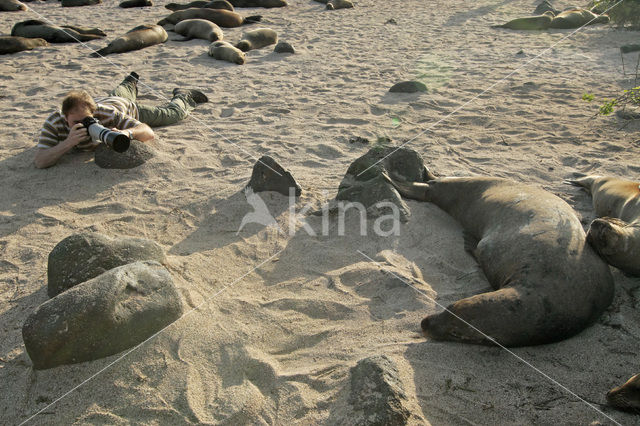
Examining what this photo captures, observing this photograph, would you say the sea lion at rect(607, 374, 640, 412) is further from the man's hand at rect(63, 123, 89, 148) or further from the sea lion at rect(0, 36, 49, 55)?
the sea lion at rect(0, 36, 49, 55)

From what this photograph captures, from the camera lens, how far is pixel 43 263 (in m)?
3.61

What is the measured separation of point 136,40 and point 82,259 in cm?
736

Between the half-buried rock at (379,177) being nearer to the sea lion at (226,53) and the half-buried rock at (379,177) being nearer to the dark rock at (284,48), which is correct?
the sea lion at (226,53)

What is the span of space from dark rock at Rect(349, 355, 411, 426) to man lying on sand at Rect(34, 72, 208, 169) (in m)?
3.56

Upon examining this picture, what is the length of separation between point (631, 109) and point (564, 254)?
4635 millimetres

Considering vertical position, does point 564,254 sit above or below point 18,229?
above

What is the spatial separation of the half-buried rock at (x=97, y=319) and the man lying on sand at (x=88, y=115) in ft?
8.12

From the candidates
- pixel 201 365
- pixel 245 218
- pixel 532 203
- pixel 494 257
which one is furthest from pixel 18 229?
pixel 532 203

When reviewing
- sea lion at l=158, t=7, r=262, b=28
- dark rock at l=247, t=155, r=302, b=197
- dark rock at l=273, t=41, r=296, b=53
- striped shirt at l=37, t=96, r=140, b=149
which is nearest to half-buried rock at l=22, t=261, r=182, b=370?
dark rock at l=247, t=155, r=302, b=197

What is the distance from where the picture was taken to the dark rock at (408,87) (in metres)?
7.27

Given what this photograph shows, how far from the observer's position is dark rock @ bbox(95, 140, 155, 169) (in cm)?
499

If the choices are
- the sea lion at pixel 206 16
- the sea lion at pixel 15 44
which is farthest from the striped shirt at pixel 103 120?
the sea lion at pixel 206 16

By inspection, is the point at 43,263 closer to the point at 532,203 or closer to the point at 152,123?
the point at 152,123

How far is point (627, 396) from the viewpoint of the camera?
94.9 inches
